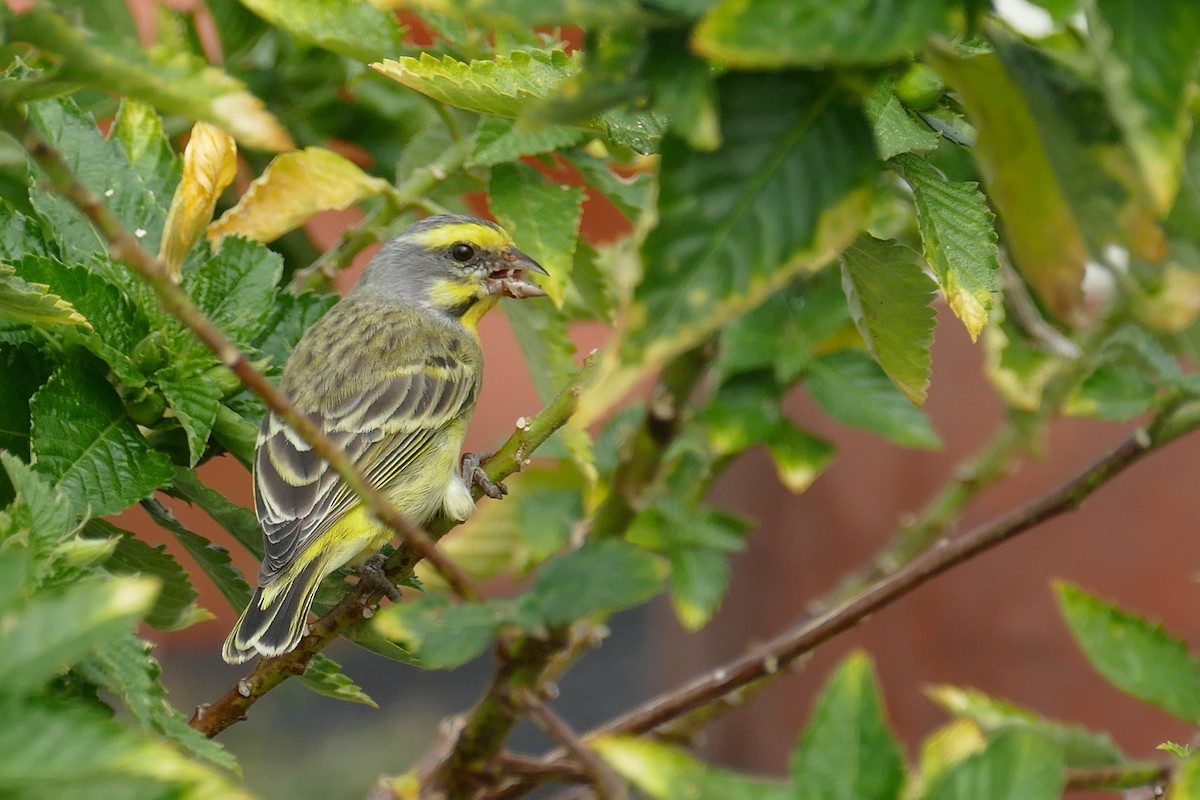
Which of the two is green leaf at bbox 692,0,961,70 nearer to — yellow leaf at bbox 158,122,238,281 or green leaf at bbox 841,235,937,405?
green leaf at bbox 841,235,937,405

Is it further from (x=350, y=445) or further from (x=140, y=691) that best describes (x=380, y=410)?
(x=140, y=691)

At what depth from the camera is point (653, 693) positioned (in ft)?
17.1

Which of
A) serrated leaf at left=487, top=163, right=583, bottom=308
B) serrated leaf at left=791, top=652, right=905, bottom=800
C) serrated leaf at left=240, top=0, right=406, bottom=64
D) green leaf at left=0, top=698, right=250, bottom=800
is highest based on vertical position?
serrated leaf at left=240, top=0, right=406, bottom=64

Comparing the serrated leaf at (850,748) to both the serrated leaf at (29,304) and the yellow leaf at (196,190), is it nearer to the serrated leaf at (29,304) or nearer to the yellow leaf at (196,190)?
the serrated leaf at (29,304)

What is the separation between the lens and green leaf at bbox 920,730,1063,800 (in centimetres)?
81

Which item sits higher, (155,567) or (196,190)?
(196,190)

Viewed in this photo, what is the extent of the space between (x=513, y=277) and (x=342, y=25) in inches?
35.2

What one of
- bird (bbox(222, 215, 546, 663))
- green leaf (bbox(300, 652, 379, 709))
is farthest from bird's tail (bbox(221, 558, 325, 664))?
green leaf (bbox(300, 652, 379, 709))

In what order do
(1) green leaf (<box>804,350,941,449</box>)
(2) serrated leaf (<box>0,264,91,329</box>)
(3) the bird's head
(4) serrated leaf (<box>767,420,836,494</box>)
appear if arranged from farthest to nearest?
1. (3) the bird's head
2. (4) serrated leaf (<box>767,420,836,494</box>)
3. (1) green leaf (<box>804,350,941,449</box>)
4. (2) serrated leaf (<box>0,264,91,329</box>)

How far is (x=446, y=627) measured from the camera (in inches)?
32.0

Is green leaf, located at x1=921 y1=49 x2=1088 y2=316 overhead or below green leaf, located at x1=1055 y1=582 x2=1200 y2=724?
overhead

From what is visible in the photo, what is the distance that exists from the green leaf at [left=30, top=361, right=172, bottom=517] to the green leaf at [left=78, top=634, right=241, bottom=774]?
24 centimetres

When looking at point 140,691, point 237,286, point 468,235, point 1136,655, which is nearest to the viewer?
point 140,691

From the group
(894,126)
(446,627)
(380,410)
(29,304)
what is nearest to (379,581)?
(29,304)
